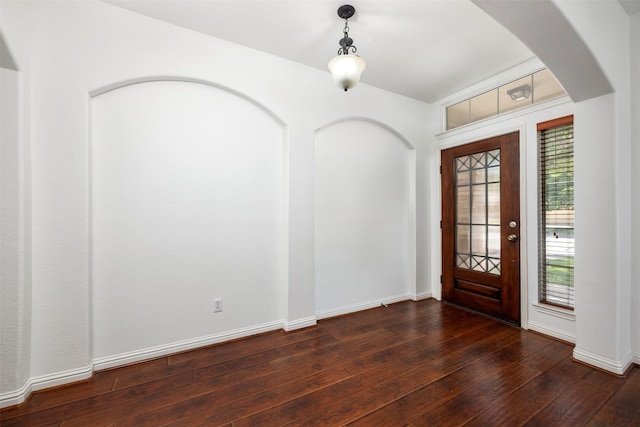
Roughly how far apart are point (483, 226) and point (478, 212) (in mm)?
178

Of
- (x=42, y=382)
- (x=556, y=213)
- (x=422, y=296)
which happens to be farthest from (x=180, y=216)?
(x=556, y=213)

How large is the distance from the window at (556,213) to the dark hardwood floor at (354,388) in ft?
1.73

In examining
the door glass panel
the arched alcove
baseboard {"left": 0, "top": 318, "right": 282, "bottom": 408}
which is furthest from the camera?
the door glass panel

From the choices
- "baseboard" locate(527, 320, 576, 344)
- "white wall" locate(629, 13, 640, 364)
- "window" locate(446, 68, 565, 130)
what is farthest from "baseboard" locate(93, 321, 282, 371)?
"window" locate(446, 68, 565, 130)

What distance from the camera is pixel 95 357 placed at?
2.05 m

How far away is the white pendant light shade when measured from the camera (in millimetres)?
2041

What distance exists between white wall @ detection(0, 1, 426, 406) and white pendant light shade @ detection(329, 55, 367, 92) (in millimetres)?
808

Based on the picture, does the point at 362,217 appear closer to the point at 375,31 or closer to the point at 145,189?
the point at 375,31

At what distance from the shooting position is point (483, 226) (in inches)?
126

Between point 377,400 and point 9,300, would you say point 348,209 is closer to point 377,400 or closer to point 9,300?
point 377,400

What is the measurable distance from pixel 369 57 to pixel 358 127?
0.80 m

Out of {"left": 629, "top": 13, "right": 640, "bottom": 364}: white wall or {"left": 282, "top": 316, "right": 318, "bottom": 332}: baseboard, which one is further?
{"left": 282, "top": 316, "right": 318, "bottom": 332}: baseboard

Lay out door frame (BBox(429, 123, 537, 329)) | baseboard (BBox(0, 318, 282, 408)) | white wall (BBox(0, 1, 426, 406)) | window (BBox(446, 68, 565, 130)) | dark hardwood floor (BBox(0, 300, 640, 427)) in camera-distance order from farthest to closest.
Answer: door frame (BBox(429, 123, 537, 329)) < window (BBox(446, 68, 565, 130)) < white wall (BBox(0, 1, 426, 406)) < baseboard (BBox(0, 318, 282, 408)) < dark hardwood floor (BBox(0, 300, 640, 427))

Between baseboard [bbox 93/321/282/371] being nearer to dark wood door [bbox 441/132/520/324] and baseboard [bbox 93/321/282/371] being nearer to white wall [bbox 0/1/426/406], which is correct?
white wall [bbox 0/1/426/406]
